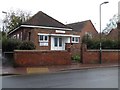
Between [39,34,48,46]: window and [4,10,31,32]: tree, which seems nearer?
[39,34,48,46]: window

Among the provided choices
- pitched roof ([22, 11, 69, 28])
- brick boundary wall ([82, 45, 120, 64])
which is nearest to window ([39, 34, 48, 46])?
pitched roof ([22, 11, 69, 28])

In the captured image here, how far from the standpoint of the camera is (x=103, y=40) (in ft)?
107

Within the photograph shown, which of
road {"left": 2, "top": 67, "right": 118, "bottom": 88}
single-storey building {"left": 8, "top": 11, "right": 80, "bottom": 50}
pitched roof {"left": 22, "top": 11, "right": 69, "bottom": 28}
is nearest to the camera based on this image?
road {"left": 2, "top": 67, "right": 118, "bottom": 88}

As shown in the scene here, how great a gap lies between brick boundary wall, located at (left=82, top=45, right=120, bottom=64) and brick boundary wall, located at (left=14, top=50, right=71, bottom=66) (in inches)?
95.2

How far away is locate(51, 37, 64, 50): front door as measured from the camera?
3785 cm

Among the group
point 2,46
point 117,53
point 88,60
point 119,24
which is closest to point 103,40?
point 117,53

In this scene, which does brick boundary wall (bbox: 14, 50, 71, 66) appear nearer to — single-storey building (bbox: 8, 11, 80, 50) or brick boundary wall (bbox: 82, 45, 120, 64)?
brick boundary wall (bbox: 82, 45, 120, 64)

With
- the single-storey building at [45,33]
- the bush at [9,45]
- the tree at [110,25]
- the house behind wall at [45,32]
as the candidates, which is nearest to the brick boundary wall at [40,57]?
the bush at [9,45]

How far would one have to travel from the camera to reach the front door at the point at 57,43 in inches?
1490

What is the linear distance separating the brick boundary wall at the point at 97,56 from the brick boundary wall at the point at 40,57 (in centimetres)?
242

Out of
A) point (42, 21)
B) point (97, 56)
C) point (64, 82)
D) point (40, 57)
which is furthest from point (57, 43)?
point (64, 82)

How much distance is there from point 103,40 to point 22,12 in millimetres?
37092

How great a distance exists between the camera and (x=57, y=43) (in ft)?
127

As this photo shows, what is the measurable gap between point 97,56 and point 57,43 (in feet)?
38.4
